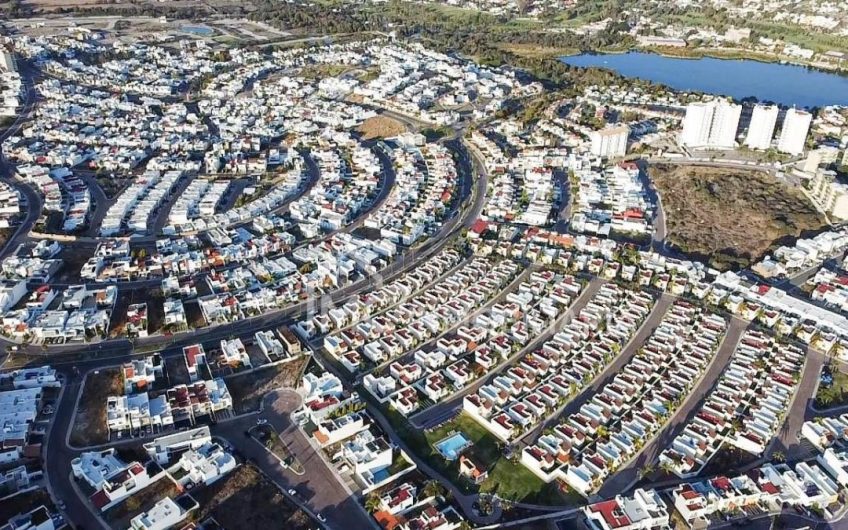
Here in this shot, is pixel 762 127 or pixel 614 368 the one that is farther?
pixel 762 127

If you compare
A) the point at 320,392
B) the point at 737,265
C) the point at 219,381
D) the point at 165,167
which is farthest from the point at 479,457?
the point at 165,167

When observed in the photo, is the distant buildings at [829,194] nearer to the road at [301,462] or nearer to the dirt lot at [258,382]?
the dirt lot at [258,382]

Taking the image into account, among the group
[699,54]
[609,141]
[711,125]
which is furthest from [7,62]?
[699,54]

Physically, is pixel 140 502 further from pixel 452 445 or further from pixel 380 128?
pixel 380 128

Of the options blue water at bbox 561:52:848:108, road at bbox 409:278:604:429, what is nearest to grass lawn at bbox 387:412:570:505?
road at bbox 409:278:604:429

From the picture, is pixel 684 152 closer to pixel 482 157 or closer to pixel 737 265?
pixel 482 157

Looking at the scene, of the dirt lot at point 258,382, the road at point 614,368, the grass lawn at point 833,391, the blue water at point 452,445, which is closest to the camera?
the blue water at point 452,445

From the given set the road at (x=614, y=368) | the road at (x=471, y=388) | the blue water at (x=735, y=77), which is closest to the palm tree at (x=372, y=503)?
the road at (x=471, y=388)
